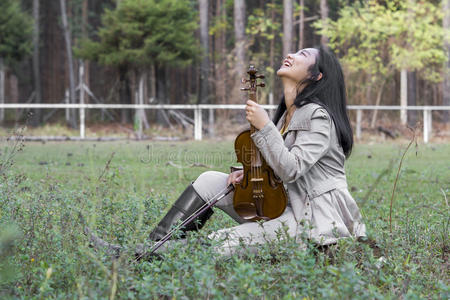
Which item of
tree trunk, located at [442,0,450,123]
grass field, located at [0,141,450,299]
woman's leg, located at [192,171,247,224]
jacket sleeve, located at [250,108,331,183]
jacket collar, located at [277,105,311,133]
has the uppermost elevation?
tree trunk, located at [442,0,450,123]

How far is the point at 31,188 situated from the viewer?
627cm

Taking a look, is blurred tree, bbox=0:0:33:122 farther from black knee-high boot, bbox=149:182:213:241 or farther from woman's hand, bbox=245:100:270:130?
woman's hand, bbox=245:100:270:130

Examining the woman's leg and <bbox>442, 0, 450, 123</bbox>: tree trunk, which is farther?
<bbox>442, 0, 450, 123</bbox>: tree trunk

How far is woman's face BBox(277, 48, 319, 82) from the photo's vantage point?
347cm

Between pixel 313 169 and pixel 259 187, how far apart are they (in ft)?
1.10

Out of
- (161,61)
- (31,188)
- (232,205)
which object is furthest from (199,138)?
(232,205)

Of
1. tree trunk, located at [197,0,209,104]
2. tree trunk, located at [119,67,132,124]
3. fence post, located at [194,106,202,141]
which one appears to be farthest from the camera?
tree trunk, located at [119,67,132,124]

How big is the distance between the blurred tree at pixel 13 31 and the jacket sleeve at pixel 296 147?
2391 centimetres

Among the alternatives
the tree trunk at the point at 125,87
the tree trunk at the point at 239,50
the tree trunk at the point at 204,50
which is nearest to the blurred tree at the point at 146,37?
the tree trunk at the point at 204,50

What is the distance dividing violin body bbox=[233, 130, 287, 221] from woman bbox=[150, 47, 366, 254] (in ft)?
0.22

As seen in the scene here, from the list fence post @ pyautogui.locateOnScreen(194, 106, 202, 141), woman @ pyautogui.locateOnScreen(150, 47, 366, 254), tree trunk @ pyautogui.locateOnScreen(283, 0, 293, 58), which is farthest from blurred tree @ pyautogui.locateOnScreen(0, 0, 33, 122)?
woman @ pyautogui.locateOnScreen(150, 47, 366, 254)

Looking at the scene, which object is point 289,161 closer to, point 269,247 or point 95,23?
point 269,247

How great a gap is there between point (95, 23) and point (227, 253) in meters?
38.6

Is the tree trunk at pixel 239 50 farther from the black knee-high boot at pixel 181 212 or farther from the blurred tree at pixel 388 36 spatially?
the black knee-high boot at pixel 181 212
